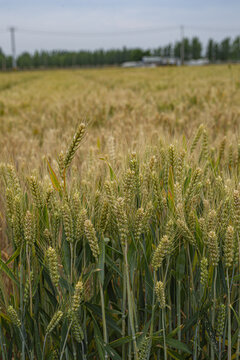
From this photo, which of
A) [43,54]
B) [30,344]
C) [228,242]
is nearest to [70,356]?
[30,344]

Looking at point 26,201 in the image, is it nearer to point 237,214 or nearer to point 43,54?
point 237,214

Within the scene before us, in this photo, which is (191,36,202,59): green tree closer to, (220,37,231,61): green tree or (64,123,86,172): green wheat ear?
(220,37,231,61): green tree

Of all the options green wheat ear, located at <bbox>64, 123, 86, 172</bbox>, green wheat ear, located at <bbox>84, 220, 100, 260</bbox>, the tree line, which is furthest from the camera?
the tree line

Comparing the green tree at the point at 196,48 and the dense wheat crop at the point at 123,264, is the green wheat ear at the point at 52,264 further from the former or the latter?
the green tree at the point at 196,48

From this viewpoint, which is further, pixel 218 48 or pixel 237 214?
pixel 218 48

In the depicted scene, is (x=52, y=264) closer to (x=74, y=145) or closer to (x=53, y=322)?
(x=53, y=322)

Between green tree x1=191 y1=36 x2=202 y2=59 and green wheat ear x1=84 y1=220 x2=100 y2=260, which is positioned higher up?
green tree x1=191 y1=36 x2=202 y2=59

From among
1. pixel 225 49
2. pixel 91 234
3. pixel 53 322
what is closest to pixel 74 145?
pixel 91 234

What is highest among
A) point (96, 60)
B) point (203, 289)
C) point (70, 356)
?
point (96, 60)

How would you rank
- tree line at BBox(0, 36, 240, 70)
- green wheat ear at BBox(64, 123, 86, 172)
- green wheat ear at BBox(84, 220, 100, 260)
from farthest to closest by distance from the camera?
tree line at BBox(0, 36, 240, 70) → green wheat ear at BBox(64, 123, 86, 172) → green wheat ear at BBox(84, 220, 100, 260)

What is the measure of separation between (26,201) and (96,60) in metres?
96.9

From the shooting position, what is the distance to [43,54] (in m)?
90.4

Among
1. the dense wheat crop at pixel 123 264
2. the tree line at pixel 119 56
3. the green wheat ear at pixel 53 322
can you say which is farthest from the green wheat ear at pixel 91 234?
the tree line at pixel 119 56

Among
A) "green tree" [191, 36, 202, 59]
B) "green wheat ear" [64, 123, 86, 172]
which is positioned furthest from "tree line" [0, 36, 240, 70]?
"green wheat ear" [64, 123, 86, 172]
